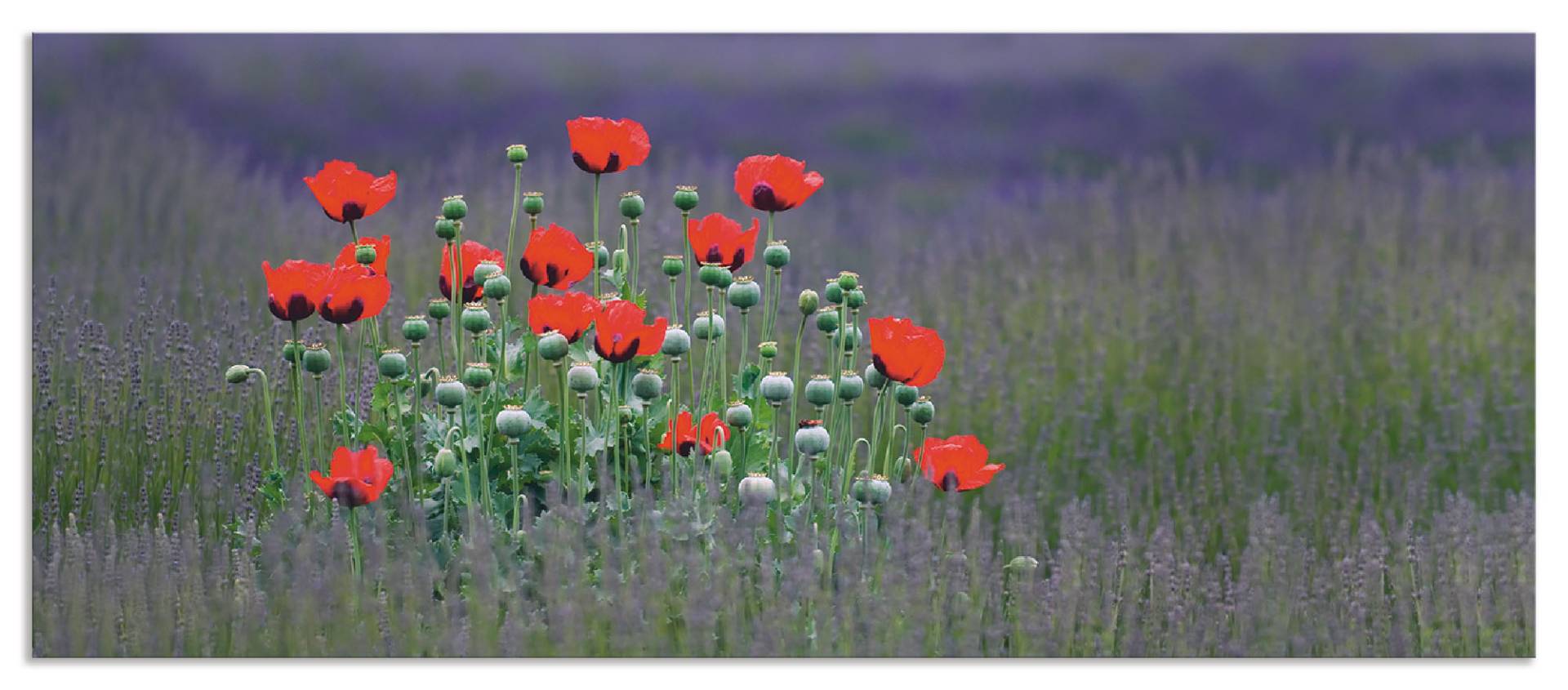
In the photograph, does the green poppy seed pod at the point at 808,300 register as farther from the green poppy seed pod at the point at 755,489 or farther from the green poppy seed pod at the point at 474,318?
the green poppy seed pod at the point at 474,318

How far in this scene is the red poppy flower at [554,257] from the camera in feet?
8.65

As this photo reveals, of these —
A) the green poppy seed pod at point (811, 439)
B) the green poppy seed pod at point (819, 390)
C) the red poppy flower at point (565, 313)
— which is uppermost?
the red poppy flower at point (565, 313)

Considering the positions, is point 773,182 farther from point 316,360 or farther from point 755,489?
point 316,360

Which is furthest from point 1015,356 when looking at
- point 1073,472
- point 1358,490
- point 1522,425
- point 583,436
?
point 583,436

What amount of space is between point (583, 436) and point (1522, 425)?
1.74 metres

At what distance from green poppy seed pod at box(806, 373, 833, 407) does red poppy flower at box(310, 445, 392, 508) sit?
591mm

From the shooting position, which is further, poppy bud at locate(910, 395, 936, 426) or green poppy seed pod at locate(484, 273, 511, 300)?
poppy bud at locate(910, 395, 936, 426)

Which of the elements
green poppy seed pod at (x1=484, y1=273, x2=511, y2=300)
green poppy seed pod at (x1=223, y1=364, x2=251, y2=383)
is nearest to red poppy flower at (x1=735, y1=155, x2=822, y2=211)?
green poppy seed pod at (x1=484, y1=273, x2=511, y2=300)

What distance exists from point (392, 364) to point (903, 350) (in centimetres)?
71

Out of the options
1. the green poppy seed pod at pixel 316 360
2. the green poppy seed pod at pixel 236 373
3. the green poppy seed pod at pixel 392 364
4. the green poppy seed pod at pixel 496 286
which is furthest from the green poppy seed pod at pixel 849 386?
→ the green poppy seed pod at pixel 236 373

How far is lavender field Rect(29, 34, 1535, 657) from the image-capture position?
2.71 m

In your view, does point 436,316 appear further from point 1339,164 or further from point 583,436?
point 1339,164

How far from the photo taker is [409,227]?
3.93 metres

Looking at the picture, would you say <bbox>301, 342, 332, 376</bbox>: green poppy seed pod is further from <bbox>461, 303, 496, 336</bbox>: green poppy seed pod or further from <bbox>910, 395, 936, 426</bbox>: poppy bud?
<bbox>910, 395, 936, 426</bbox>: poppy bud
